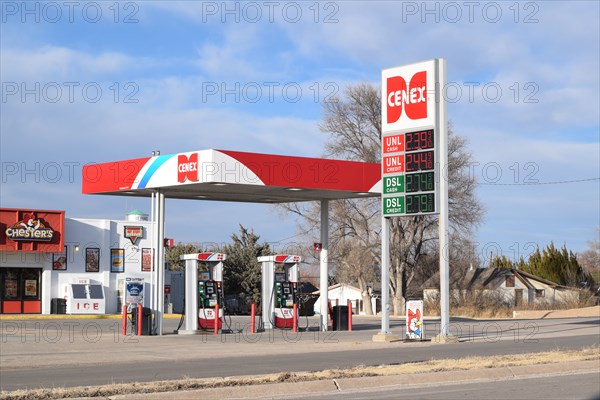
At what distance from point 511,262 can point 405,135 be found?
5453 cm

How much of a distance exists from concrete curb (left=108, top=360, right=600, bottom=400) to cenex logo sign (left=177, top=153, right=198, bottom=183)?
13874mm

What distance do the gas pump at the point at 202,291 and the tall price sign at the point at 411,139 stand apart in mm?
6618

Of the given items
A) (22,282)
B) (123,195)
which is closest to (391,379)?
(123,195)

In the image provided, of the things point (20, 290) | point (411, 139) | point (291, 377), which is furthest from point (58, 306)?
point (291, 377)

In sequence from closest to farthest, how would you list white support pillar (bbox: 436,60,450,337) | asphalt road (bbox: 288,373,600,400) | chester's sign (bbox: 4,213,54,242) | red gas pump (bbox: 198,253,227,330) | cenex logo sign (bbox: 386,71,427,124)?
asphalt road (bbox: 288,373,600,400)
white support pillar (bbox: 436,60,450,337)
cenex logo sign (bbox: 386,71,427,124)
red gas pump (bbox: 198,253,227,330)
chester's sign (bbox: 4,213,54,242)

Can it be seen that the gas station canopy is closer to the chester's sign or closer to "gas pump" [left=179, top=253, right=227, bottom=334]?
"gas pump" [left=179, top=253, right=227, bottom=334]

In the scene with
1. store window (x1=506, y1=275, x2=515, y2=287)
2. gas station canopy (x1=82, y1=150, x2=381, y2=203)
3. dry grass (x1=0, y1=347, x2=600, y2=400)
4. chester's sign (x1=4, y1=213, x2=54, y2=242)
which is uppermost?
gas station canopy (x1=82, y1=150, x2=381, y2=203)

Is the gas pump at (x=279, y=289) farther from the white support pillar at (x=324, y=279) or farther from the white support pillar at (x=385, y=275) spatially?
the white support pillar at (x=385, y=275)

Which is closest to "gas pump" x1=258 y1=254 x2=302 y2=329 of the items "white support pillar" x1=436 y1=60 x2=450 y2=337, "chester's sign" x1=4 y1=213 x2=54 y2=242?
"white support pillar" x1=436 y1=60 x2=450 y2=337

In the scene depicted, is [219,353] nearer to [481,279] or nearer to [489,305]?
[489,305]

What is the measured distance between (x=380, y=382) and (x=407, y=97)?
14.1 meters

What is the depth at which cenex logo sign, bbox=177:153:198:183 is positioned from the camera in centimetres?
2770

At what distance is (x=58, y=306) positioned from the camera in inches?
1870

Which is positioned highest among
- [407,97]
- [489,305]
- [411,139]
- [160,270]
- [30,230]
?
[407,97]
